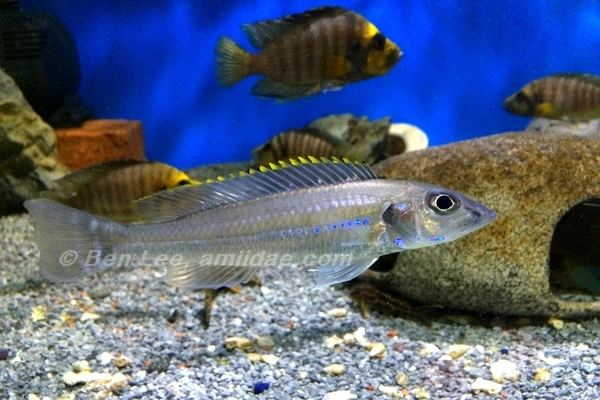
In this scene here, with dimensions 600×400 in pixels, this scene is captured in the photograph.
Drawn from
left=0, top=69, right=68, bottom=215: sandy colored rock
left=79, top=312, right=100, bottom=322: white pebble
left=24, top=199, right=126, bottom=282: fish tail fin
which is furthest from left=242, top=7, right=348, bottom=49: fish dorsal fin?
left=0, top=69, right=68, bottom=215: sandy colored rock

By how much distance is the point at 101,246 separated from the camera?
2680 millimetres

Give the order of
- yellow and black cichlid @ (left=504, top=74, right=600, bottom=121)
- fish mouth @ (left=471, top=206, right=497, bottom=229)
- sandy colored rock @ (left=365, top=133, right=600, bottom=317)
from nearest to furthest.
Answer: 1. fish mouth @ (left=471, top=206, right=497, bottom=229)
2. sandy colored rock @ (left=365, top=133, right=600, bottom=317)
3. yellow and black cichlid @ (left=504, top=74, right=600, bottom=121)

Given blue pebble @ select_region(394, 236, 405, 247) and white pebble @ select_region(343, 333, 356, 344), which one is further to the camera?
white pebble @ select_region(343, 333, 356, 344)

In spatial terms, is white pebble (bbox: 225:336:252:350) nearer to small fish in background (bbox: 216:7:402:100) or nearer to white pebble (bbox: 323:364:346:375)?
white pebble (bbox: 323:364:346:375)

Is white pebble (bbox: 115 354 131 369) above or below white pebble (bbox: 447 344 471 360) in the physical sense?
below

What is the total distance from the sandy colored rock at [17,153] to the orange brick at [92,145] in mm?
738

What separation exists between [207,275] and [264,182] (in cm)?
50

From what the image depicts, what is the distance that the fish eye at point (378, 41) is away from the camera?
359 cm

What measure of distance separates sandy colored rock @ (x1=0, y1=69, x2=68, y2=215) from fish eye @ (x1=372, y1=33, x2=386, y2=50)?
4.16m

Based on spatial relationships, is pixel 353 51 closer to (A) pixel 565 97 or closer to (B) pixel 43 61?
(A) pixel 565 97

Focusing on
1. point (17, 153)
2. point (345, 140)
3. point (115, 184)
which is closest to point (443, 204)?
point (115, 184)

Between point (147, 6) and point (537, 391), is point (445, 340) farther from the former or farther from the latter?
point (147, 6)

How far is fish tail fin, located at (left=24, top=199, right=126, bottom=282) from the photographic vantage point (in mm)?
2668

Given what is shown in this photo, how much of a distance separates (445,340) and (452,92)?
5.08 meters
